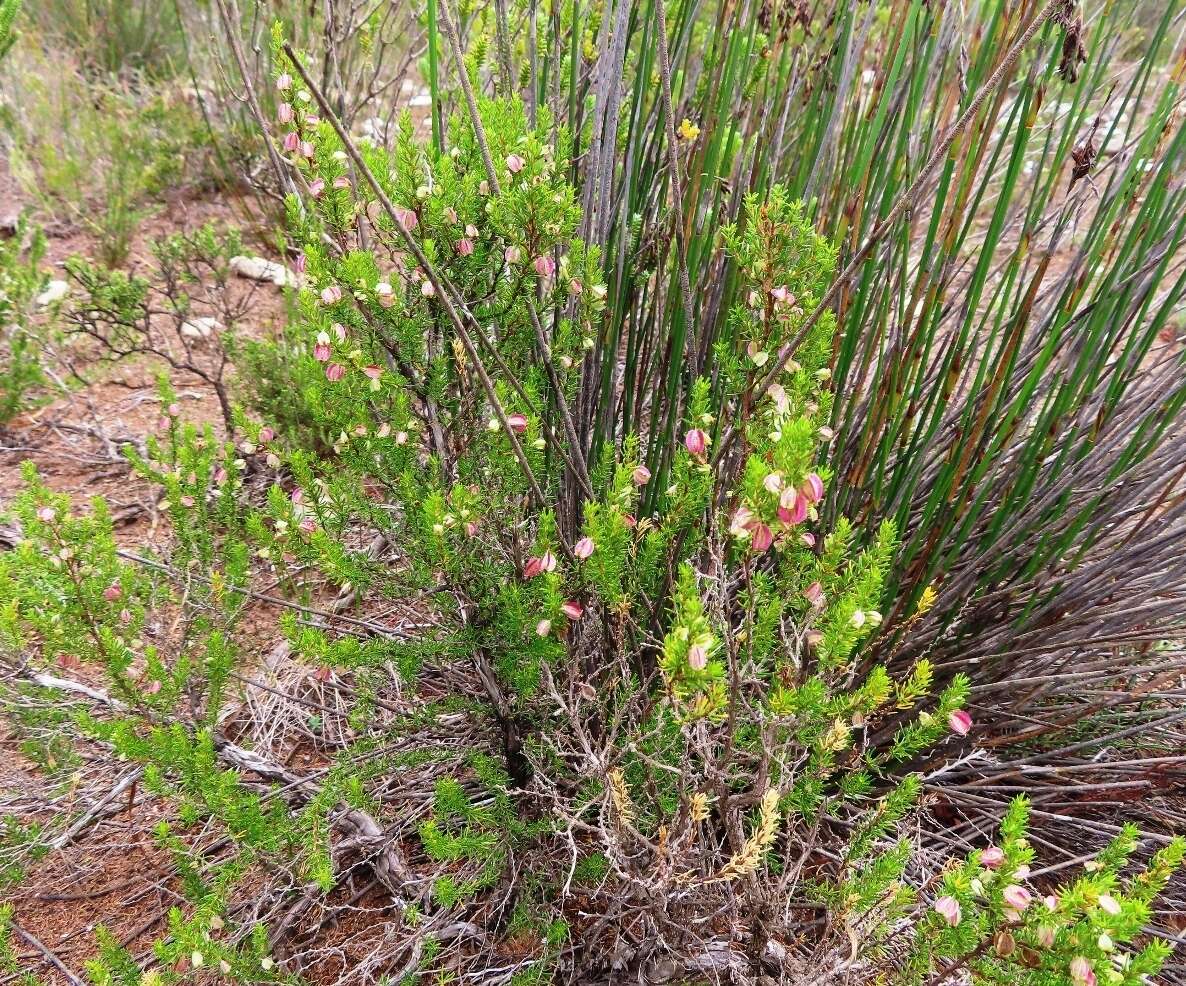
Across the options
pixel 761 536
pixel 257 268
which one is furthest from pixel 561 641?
pixel 257 268

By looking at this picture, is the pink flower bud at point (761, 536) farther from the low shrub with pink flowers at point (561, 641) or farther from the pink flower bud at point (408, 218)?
the pink flower bud at point (408, 218)

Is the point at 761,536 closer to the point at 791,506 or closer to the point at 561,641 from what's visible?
the point at 791,506

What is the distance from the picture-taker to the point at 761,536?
0.83 m

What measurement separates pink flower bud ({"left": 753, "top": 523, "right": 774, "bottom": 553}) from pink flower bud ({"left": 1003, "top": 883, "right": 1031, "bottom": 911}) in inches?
16.7

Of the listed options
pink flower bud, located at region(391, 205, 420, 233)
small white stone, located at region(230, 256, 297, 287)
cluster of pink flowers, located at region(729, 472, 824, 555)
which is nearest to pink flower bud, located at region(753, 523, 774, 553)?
cluster of pink flowers, located at region(729, 472, 824, 555)

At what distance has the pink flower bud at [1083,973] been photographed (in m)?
0.75

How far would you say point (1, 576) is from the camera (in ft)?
4.04

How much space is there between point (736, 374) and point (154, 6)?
5866 mm

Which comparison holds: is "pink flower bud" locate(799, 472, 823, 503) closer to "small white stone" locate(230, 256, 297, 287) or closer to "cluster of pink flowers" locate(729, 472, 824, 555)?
"cluster of pink flowers" locate(729, 472, 824, 555)

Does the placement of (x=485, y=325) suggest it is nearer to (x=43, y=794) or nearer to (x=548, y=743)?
(x=548, y=743)

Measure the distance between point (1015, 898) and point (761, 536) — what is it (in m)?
0.44

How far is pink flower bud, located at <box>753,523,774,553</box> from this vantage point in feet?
2.72

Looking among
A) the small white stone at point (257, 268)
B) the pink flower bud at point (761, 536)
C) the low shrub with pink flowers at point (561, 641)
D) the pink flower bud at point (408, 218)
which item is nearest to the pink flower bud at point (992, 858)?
the low shrub with pink flowers at point (561, 641)

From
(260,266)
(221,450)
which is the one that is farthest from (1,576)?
(260,266)
